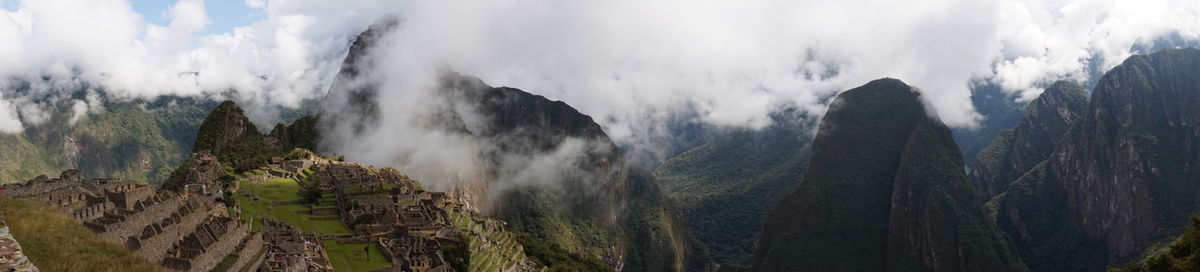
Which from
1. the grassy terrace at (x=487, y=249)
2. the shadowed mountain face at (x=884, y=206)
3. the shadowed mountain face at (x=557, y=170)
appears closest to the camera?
the grassy terrace at (x=487, y=249)

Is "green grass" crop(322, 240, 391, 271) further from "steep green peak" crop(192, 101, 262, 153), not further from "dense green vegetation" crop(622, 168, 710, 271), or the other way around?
"dense green vegetation" crop(622, 168, 710, 271)

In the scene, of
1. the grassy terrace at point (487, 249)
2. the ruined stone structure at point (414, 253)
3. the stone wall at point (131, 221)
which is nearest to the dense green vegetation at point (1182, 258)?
the ruined stone structure at point (414, 253)

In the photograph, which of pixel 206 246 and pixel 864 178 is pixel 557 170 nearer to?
pixel 864 178

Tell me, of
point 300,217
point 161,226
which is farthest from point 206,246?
point 300,217

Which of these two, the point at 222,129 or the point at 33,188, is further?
the point at 222,129

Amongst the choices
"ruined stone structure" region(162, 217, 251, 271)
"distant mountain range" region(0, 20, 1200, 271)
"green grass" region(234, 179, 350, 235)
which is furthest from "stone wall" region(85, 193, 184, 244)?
"distant mountain range" region(0, 20, 1200, 271)

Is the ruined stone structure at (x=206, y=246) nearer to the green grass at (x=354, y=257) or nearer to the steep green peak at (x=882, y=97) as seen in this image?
the green grass at (x=354, y=257)
